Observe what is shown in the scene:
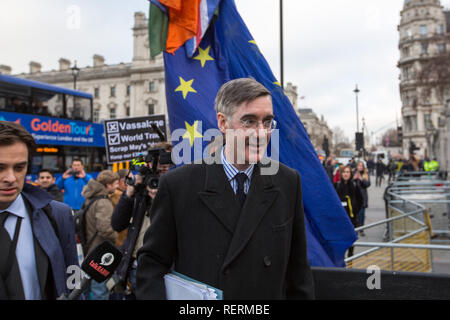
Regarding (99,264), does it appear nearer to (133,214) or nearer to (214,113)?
(133,214)

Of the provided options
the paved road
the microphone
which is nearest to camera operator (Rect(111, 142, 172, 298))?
the microphone

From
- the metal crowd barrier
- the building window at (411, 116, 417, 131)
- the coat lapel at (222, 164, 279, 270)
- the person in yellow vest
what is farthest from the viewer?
the building window at (411, 116, 417, 131)

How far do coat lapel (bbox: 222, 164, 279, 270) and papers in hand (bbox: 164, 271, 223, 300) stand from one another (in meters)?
0.13

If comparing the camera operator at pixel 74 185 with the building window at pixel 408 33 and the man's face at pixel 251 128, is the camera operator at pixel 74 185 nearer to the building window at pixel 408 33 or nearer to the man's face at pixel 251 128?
the man's face at pixel 251 128

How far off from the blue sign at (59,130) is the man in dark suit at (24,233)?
39.8 ft

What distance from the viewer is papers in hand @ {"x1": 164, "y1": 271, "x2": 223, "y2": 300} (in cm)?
138

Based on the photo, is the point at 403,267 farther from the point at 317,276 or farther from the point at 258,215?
the point at 258,215

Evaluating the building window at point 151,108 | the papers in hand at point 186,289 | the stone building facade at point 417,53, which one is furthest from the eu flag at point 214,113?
the stone building facade at point 417,53

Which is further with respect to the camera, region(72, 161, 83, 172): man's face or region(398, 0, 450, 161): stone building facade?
region(398, 0, 450, 161): stone building facade

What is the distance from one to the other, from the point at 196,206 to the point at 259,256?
0.35m

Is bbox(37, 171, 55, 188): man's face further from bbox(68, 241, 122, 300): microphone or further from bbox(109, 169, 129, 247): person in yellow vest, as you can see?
bbox(68, 241, 122, 300): microphone

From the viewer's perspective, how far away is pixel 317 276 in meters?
2.42

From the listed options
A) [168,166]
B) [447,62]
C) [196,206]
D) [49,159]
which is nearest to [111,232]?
[168,166]

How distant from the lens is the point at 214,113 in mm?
3500
